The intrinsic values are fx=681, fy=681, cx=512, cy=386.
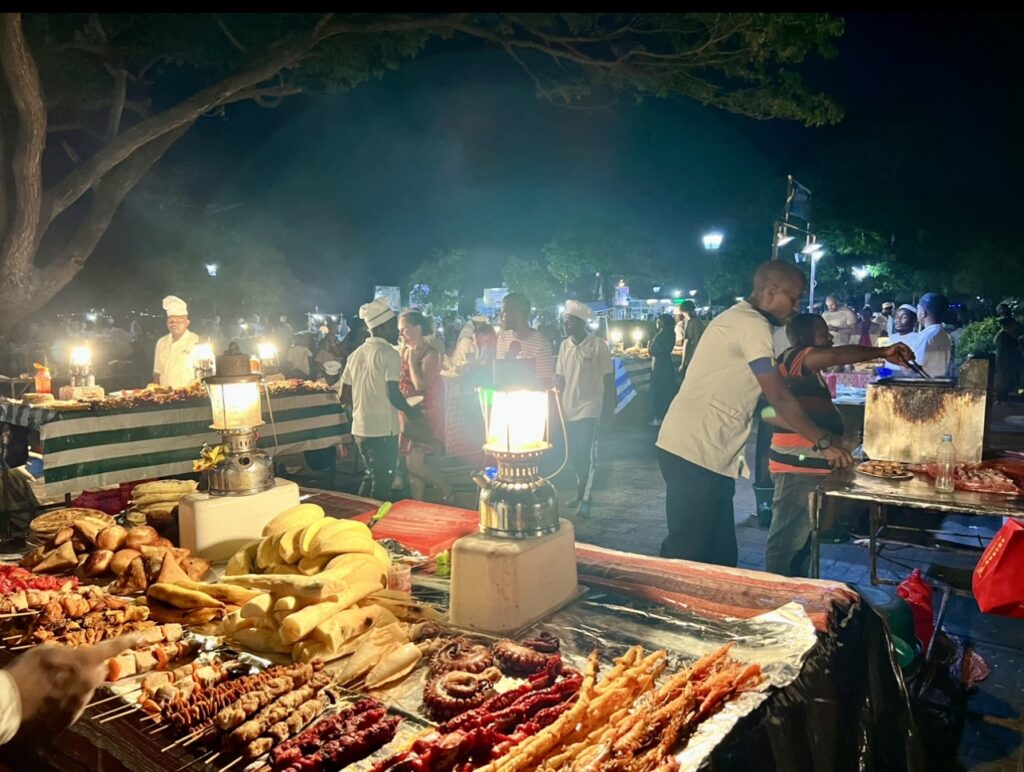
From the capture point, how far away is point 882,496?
14.5 feet

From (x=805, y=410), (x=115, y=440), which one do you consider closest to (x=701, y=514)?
(x=805, y=410)

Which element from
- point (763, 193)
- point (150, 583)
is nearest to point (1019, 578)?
point (150, 583)

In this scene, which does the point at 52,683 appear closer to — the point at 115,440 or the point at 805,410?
the point at 805,410

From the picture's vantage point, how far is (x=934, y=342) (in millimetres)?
9547

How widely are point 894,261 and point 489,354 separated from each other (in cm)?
2696

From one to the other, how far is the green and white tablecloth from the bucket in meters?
5.61

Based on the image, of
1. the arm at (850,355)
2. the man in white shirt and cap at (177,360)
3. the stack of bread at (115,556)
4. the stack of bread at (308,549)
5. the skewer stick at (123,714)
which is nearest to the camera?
the skewer stick at (123,714)

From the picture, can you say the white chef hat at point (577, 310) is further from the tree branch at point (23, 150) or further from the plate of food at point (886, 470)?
the tree branch at point (23, 150)

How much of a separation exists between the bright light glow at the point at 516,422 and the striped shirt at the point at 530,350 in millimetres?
5574

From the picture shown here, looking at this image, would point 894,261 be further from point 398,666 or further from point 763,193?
point 398,666

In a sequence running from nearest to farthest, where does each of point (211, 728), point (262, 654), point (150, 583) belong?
1. point (211, 728)
2. point (262, 654)
3. point (150, 583)

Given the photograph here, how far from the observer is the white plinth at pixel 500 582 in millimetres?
2566

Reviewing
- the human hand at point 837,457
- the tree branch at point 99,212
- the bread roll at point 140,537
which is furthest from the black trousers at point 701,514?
the tree branch at point 99,212

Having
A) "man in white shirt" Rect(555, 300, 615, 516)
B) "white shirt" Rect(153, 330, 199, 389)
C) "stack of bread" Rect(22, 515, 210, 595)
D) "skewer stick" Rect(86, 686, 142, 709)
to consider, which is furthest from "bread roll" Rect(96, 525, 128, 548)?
"white shirt" Rect(153, 330, 199, 389)
